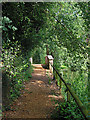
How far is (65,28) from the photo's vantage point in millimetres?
4570

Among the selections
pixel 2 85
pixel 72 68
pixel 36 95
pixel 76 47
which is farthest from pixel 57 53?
pixel 2 85

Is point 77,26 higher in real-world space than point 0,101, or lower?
higher

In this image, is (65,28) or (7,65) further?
(65,28)

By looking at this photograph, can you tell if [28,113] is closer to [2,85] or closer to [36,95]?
[2,85]

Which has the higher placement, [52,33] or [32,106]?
[52,33]

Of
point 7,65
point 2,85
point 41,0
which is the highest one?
point 41,0

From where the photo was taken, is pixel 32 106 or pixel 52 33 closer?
pixel 32 106

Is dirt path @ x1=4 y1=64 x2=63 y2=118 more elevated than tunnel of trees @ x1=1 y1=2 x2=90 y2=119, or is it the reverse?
tunnel of trees @ x1=1 y1=2 x2=90 y2=119

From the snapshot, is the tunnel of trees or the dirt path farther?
the tunnel of trees

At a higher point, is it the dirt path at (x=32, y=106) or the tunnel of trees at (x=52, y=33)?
the tunnel of trees at (x=52, y=33)

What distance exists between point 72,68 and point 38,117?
2.39 meters

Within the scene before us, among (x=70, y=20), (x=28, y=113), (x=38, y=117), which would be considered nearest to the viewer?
(x=38, y=117)

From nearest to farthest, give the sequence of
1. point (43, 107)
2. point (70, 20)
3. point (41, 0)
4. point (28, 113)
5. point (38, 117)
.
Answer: point (38, 117) < point (28, 113) < point (43, 107) < point (70, 20) < point (41, 0)

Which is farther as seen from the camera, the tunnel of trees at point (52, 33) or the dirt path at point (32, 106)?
the tunnel of trees at point (52, 33)
